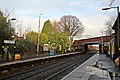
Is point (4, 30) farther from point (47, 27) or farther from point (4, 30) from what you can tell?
point (47, 27)

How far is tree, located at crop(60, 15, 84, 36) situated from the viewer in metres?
111

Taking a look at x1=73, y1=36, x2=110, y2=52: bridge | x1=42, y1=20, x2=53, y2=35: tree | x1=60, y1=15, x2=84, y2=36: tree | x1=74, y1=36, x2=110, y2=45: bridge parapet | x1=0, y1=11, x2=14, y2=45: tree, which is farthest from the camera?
x1=60, y1=15, x2=84, y2=36: tree

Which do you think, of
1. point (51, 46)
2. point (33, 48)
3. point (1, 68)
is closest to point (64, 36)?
point (51, 46)

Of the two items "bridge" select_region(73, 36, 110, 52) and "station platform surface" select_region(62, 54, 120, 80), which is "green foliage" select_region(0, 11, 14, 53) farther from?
"bridge" select_region(73, 36, 110, 52)

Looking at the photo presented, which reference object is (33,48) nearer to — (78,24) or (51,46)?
(51,46)

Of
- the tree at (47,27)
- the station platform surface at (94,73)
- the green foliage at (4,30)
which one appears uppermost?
the tree at (47,27)

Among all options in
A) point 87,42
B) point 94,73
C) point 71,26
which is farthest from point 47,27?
point 94,73

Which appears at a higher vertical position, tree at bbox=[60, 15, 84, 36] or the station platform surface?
tree at bbox=[60, 15, 84, 36]

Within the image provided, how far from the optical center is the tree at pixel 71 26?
111 metres

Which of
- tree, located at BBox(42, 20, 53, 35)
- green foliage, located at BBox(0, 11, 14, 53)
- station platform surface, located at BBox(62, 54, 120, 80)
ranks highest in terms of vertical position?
tree, located at BBox(42, 20, 53, 35)

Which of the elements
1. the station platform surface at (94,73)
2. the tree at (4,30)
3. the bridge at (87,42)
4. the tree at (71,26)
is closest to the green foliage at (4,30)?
the tree at (4,30)

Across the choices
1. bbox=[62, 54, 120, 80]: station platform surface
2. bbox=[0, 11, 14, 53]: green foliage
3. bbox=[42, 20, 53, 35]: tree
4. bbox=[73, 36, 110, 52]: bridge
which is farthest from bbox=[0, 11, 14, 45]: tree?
bbox=[73, 36, 110, 52]: bridge

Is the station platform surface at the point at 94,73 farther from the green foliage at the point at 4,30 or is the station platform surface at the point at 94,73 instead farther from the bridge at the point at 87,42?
the bridge at the point at 87,42

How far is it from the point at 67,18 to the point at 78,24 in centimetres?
597
